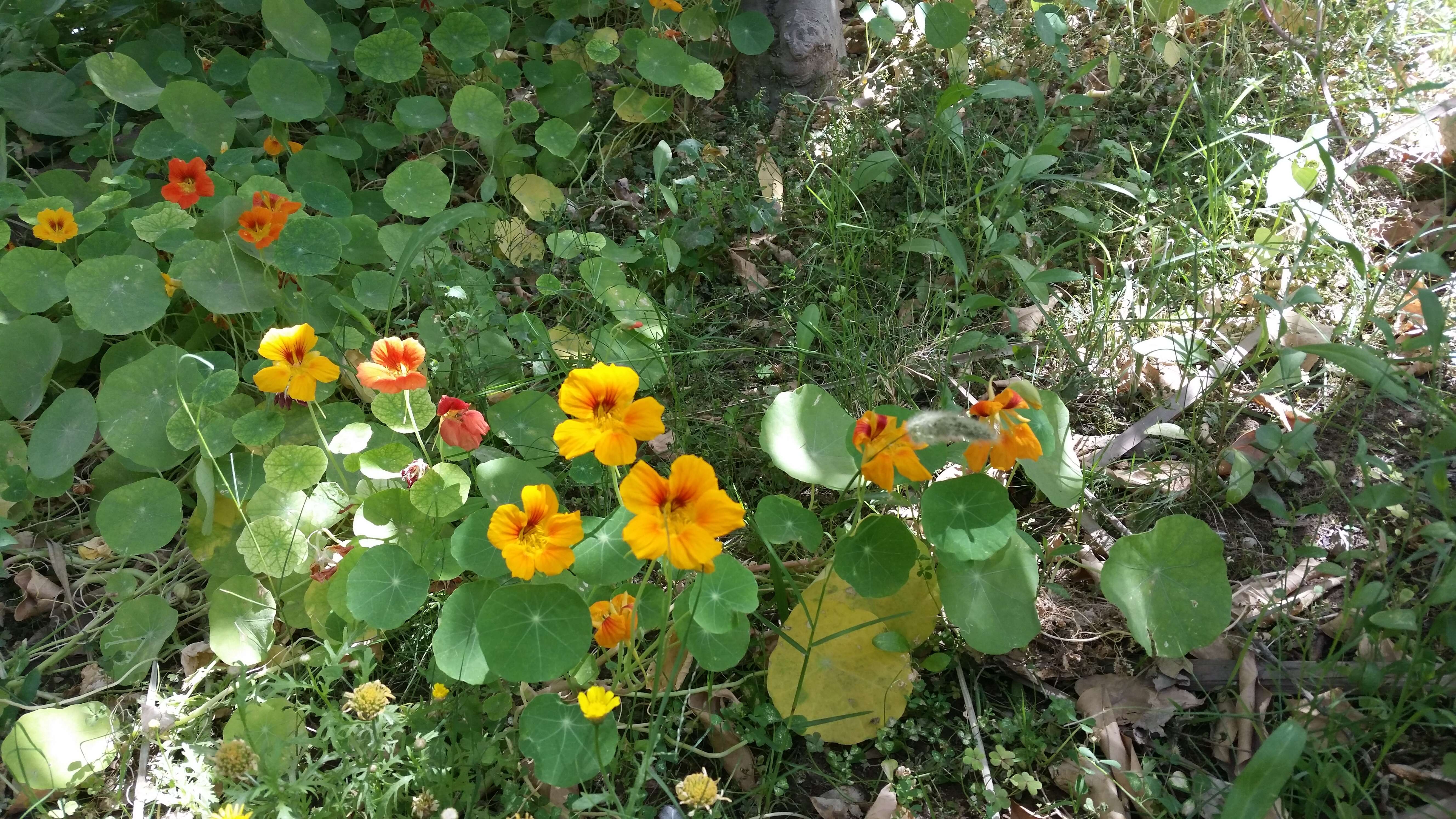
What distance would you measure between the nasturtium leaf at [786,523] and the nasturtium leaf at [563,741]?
41cm

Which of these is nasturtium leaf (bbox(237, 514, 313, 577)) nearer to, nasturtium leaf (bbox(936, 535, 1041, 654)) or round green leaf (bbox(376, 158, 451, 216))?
round green leaf (bbox(376, 158, 451, 216))

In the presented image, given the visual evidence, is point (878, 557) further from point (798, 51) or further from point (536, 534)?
point (798, 51)

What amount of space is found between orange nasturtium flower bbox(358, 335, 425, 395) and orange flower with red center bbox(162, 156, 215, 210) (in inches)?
33.8

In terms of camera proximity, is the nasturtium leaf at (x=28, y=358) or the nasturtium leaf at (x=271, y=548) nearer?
the nasturtium leaf at (x=271, y=548)

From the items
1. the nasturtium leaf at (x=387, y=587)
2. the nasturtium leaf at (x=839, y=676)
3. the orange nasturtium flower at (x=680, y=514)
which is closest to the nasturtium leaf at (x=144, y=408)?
the nasturtium leaf at (x=387, y=587)

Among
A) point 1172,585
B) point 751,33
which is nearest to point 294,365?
point 1172,585

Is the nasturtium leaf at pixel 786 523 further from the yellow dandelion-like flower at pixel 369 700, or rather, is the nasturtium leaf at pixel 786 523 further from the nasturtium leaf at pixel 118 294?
the nasturtium leaf at pixel 118 294

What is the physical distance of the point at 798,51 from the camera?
288 centimetres

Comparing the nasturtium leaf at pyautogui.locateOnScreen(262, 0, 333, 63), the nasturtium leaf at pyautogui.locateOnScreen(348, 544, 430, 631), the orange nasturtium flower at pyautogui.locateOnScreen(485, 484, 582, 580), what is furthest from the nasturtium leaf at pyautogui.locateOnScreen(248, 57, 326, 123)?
the orange nasturtium flower at pyautogui.locateOnScreen(485, 484, 582, 580)

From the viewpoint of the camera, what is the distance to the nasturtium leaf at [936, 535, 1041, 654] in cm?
153

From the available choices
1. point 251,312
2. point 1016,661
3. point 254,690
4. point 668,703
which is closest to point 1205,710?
point 1016,661

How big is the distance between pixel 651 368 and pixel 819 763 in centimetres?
96

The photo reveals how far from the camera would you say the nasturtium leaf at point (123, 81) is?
2467 mm

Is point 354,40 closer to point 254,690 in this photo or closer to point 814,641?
point 254,690
